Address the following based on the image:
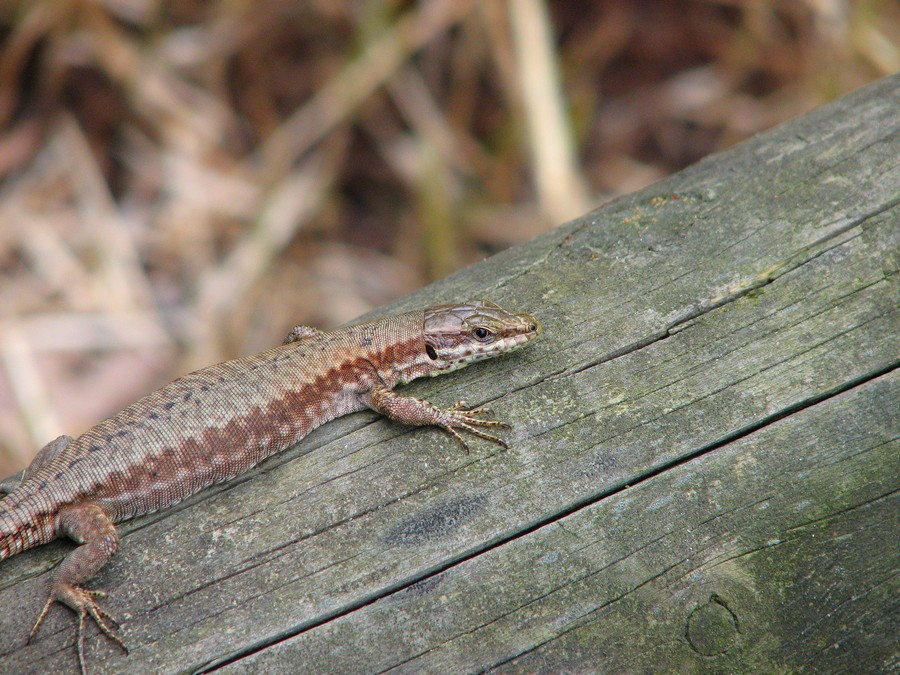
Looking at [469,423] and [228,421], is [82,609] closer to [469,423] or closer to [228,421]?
[228,421]

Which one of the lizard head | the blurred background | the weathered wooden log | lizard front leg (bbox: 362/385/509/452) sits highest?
the blurred background

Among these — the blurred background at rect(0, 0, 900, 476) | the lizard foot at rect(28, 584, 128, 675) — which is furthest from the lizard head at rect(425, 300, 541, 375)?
the blurred background at rect(0, 0, 900, 476)

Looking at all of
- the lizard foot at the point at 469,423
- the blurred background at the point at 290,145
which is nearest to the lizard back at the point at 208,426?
the lizard foot at the point at 469,423

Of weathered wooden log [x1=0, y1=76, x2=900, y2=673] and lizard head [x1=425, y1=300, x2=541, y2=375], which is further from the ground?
lizard head [x1=425, y1=300, x2=541, y2=375]

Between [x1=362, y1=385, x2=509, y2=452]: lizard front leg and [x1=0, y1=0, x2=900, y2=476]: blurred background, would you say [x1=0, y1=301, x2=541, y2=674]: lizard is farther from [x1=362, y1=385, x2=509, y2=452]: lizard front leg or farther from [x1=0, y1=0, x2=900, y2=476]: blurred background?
[x1=0, y1=0, x2=900, y2=476]: blurred background

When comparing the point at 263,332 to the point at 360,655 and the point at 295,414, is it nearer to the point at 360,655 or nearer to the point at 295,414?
the point at 295,414

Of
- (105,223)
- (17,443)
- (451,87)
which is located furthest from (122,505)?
(451,87)

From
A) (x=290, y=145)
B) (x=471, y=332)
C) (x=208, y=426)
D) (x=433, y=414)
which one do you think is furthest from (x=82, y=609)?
(x=290, y=145)
